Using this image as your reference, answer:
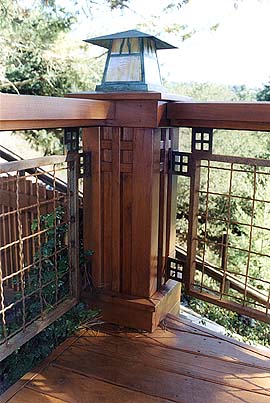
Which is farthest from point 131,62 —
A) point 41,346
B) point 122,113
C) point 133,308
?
point 41,346

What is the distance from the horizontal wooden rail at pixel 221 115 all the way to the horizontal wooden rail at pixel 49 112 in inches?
12.6

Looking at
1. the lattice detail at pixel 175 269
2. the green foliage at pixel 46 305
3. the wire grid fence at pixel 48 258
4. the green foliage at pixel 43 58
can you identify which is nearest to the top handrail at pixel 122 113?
the wire grid fence at pixel 48 258

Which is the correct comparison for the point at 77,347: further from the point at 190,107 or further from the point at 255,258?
the point at 255,258

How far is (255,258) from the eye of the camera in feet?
11.8

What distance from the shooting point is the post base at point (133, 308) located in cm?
187

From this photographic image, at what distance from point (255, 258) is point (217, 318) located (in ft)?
2.81

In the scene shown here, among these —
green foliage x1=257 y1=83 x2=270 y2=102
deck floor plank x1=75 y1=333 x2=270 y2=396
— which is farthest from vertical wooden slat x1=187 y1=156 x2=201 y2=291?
green foliage x1=257 y1=83 x2=270 y2=102

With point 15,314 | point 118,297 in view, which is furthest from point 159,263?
point 15,314

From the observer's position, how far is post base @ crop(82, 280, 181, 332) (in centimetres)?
187

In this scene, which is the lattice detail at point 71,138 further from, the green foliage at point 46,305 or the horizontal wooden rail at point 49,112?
the green foliage at point 46,305

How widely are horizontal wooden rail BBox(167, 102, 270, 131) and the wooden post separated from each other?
0.25 feet

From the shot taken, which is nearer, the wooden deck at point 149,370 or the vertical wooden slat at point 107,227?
the wooden deck at point 149,370

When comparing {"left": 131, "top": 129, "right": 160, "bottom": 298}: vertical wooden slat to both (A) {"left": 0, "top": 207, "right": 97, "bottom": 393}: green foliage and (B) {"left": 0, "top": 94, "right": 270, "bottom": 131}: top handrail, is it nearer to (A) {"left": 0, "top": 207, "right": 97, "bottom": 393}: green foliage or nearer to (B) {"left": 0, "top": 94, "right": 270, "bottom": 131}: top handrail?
(B) {"left": 0, "top": 94, "right": 270, "bottom": 131}: top handrail

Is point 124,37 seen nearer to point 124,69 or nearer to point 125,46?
point 125,46
